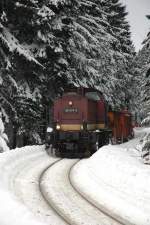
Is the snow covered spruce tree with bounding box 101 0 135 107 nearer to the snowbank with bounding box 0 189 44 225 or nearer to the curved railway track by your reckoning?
the curved railway track

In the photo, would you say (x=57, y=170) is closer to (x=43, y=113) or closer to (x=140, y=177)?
(x=140, y=177)

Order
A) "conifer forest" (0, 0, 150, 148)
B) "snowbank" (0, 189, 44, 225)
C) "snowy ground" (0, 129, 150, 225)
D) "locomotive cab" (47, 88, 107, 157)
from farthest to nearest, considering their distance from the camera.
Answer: "locomotive cab" (47, 88, 107, 157) → "conifer forest" (0, 0, 150, 148) → "snowy ground" (0, 129, 150, 225) → "snowbank" (0, 189, 44, 225)

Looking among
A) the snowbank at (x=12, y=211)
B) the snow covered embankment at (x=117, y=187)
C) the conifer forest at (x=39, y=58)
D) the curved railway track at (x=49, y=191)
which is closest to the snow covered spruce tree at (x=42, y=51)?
the conifer forest at (x=39, y=58)

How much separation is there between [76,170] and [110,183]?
11.9 feet

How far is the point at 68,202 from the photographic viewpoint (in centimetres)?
1105

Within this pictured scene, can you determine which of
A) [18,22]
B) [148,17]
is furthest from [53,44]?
[148,17]

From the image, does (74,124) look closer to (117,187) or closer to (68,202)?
(117,187)

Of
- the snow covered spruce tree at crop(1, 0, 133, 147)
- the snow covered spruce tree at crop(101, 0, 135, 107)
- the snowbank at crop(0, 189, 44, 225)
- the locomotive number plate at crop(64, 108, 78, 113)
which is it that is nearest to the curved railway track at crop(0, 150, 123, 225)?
the snowbank at crop(0, 189, 44, 225)

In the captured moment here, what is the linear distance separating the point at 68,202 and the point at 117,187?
1.99 meters

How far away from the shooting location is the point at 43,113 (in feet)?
89.1

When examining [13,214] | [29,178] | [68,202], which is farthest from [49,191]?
[13,214]

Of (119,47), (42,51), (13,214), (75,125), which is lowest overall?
(13,214)

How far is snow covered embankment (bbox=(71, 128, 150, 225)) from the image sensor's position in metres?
10.1

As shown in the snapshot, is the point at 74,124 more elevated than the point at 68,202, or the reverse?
the point at 74,124
